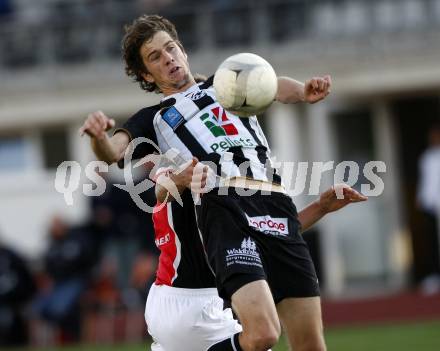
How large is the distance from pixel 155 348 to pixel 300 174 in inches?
217

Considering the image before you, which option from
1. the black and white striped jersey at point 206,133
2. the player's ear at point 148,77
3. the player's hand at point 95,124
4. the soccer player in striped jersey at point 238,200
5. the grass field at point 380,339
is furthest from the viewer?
the grass field at point 380,339

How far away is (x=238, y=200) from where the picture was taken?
6.43 m

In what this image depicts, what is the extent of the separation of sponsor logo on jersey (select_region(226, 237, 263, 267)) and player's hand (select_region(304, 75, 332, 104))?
85cm

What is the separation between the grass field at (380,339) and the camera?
36.4 feet

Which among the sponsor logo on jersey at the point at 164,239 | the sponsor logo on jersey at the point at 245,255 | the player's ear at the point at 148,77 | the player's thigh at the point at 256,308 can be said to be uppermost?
Result: the player's ear at the point at 148,77

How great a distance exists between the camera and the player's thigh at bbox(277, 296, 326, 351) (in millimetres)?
6457

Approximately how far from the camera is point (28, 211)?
1770 centimetres

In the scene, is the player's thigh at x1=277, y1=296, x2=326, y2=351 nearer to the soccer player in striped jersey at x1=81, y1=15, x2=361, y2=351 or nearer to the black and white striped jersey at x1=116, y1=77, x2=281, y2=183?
the soccer player in striped jersey at x1=81, y1=15, x2=361, y2=351

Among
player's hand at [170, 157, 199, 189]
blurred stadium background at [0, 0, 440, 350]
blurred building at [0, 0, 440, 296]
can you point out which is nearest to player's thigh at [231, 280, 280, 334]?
player's hand at [170, 157, 199, 189]

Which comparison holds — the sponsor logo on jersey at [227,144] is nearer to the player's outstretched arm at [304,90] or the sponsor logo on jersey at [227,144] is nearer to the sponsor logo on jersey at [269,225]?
the player's outstretched arm at [304,90]

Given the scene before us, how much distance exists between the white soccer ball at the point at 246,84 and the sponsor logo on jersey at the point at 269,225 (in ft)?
1.92

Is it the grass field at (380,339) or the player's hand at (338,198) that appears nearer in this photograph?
the player's hand at (338,198)

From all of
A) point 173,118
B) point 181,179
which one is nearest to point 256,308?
point 181,179

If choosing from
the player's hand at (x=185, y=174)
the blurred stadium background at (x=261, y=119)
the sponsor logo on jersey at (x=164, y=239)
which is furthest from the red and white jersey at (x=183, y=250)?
the blurred stadium background at (x=261, y=119)
